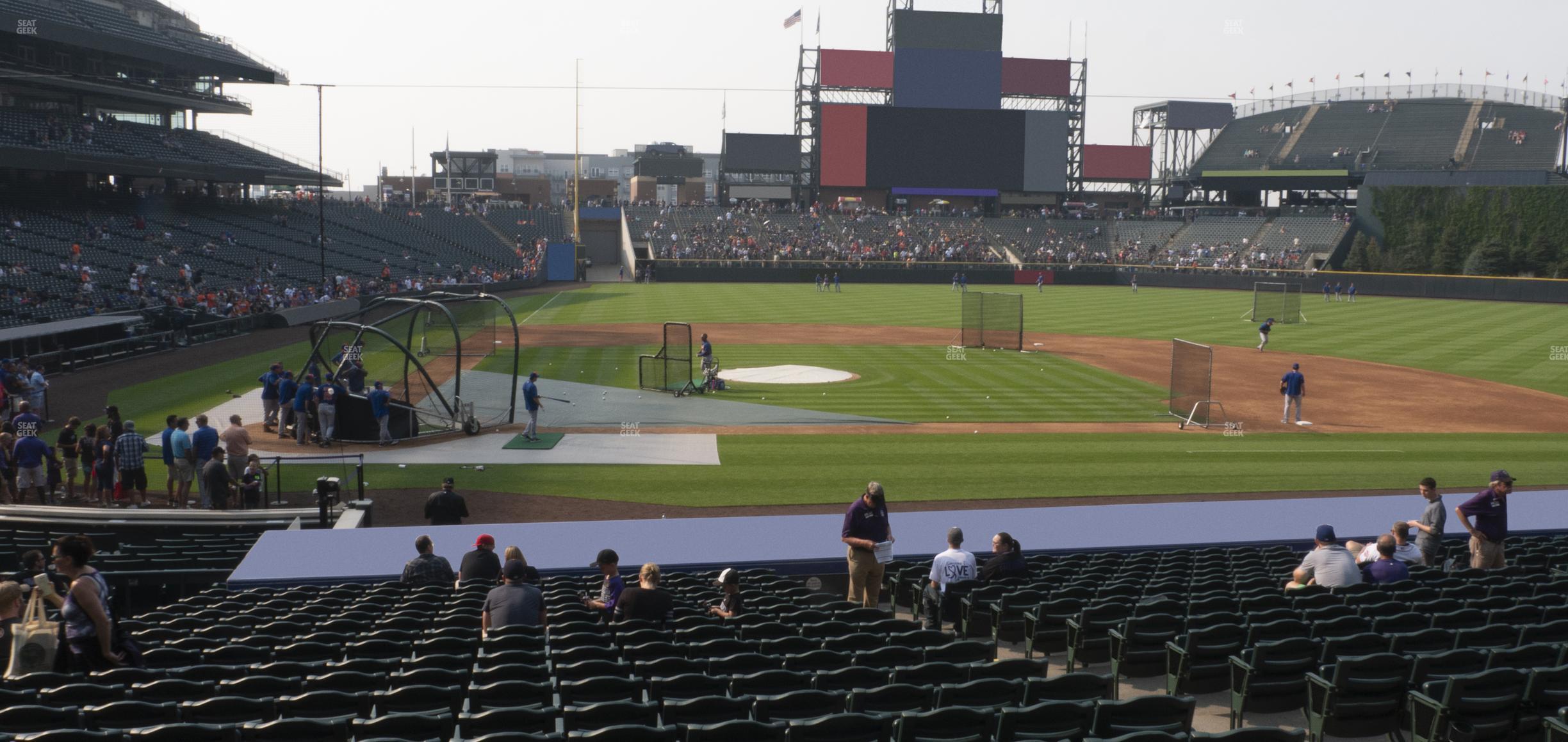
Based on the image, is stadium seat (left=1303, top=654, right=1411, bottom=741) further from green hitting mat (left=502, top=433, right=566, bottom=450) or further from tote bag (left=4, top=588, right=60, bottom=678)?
green hitting mat (left=502, top=433, right=566, bottom=450)

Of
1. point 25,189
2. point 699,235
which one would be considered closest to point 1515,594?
point 25,189

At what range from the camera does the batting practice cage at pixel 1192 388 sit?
92.4 ft

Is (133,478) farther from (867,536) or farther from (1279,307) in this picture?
(1279,307)

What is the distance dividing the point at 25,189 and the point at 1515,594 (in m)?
58.7

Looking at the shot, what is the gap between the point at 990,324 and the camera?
4456 cm

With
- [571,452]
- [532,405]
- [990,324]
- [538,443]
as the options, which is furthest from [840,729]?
[990,324]

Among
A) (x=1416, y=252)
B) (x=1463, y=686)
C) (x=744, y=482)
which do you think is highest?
(x=1416, y=252)

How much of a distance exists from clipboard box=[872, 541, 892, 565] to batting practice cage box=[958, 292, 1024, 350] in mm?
31556

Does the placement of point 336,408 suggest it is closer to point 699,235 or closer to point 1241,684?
point 1241,684

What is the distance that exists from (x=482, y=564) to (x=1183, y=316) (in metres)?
52.5

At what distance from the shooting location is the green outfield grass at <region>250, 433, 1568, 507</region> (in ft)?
69.1

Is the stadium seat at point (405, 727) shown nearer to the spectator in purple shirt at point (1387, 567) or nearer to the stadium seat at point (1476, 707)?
the stadium seat at point (1476, 707)

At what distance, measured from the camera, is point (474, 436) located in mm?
26312

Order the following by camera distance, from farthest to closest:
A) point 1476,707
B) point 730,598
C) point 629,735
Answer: point 730,598
point 1476,707
point 629,735
